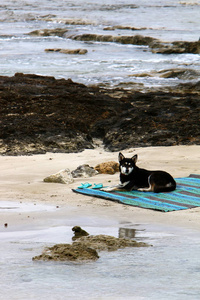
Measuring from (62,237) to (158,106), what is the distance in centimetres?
1000

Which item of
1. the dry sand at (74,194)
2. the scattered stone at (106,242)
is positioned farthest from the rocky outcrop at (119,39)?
the scattered stone at (106,242)

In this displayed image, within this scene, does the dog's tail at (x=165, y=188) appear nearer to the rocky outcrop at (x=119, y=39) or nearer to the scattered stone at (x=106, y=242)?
the scattered stone at (x=106, y=242)

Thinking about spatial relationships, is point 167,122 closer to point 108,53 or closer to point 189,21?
point 108,53

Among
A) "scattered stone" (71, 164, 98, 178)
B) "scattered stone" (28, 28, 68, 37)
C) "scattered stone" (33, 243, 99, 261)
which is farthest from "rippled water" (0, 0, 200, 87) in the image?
"scattered stone" (33, 243, 99, 261)

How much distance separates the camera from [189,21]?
59250 millimetres

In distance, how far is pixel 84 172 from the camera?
11.0m

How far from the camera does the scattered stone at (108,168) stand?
11.3 metres

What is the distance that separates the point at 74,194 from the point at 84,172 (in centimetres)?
159

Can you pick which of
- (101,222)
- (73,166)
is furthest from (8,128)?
(101,222)

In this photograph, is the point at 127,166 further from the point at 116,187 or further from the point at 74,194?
the point at 74,194

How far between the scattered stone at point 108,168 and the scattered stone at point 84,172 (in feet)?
0.61

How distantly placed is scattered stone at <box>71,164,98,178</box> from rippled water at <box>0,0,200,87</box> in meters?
14.7

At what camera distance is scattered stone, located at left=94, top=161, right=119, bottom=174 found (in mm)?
11281

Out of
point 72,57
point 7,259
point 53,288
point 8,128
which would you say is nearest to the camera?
point 53,288
